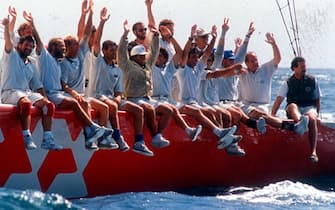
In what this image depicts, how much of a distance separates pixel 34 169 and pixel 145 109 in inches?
60.1

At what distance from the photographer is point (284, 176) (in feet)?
39.8

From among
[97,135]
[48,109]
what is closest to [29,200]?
[48,109]

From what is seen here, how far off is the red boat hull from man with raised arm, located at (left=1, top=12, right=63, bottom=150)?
126mm

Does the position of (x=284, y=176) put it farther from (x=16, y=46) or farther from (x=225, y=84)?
(x=16, y=46)

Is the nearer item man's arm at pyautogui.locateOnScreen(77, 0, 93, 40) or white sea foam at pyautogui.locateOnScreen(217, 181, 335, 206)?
man's arm at pyautogui.locateOnScreen(77, 0, 93, 40)

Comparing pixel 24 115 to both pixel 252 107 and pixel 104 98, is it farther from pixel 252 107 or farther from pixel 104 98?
pixel 252 107

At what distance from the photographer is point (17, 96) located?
29.1 feet

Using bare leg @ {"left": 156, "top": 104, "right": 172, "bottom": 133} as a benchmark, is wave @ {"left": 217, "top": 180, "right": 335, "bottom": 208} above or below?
below

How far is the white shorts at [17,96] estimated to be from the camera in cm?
887

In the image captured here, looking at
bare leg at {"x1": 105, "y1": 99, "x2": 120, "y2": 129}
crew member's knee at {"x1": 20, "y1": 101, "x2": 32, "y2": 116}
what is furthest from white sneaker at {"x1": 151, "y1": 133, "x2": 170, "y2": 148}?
crew member's knee at {"x1": 20, "y1": 101, "x2": 32, "y2": 116}

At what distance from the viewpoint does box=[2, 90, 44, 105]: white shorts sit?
887 cm

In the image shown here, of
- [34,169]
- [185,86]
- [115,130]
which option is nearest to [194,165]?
[185,86]

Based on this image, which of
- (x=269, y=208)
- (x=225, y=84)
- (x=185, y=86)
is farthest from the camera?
(x=225, y=84)

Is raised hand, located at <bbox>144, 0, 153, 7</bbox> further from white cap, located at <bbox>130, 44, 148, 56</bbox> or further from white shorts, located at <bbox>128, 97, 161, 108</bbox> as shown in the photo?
white shorts, located at <bbox>128, 97, 161, 108</bbox>
